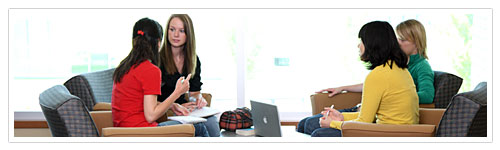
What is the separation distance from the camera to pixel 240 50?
4609mm

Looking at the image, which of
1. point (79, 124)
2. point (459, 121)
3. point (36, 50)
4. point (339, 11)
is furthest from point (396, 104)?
point (36, 50)

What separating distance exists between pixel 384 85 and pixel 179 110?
1.27 metres

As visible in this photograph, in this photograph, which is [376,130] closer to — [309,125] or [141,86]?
[309,125]

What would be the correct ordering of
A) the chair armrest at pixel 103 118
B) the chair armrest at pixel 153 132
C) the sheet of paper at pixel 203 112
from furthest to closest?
1. the sheet of paper at pixel 203 112
2. the chair armrest at pixel 103 118
3. the chair armrest at pixel 153 132

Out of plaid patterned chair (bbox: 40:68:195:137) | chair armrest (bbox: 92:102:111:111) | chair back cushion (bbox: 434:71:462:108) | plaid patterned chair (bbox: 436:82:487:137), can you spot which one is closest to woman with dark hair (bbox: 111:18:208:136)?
plaid patterned chair (bbox: 40:68:195:137)

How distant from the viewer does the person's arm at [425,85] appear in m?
3.46

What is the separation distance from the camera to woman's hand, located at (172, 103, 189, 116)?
3.28 metres

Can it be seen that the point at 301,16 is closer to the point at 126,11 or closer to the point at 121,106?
the point at 126,11

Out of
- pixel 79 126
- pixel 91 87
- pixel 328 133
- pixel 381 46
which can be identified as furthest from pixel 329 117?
pixel 91 87

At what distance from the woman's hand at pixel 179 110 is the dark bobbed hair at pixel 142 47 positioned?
0.43 m

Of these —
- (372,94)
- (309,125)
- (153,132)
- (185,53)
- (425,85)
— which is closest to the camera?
(153,132)

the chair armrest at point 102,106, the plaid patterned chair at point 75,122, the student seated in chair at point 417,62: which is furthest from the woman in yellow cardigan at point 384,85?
the chair armrest at point 102,106

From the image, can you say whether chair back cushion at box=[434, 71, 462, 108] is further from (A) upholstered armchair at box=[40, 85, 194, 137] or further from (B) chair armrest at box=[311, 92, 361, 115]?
(A) upholstered armchair at box=[40, 85, 194, 137]

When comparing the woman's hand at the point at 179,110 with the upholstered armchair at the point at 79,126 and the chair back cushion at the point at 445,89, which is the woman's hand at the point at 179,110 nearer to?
the upholstered armchair at the point at 79,126
